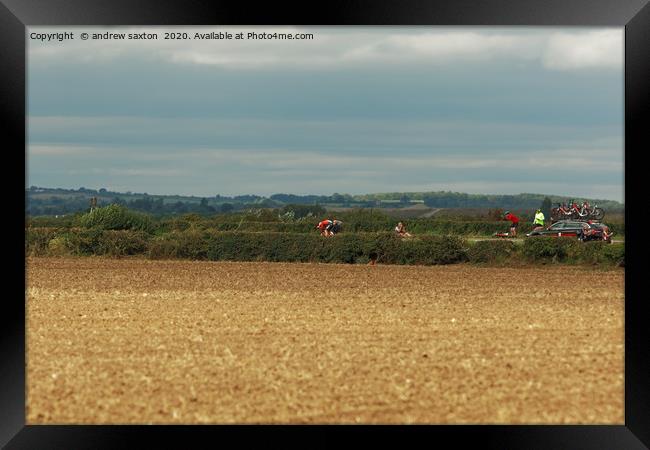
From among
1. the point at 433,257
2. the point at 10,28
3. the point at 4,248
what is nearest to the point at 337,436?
the point at 4,248

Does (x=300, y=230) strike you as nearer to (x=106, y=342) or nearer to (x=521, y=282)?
(x=521, y=282)

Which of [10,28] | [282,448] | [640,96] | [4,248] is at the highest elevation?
[10,28]

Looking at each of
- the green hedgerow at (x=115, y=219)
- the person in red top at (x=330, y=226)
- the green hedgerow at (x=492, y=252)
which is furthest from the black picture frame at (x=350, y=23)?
the person in red top at (x=330, y=226)

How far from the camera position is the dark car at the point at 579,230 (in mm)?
29252

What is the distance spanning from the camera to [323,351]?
37.3ft

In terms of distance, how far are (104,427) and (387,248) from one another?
19.2 metres

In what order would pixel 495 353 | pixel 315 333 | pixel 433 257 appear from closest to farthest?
pixel 495 353, pixel 315 333, pixel 433 257

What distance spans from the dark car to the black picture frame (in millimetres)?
22187

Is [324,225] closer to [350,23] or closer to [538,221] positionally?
[538,221]

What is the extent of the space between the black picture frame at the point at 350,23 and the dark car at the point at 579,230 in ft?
72.8

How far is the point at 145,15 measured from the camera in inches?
285

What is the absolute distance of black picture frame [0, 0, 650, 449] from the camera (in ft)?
23.1

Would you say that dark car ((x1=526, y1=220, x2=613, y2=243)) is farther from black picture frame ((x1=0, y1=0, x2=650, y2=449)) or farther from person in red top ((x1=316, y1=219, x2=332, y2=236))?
black picture frame ((x1=0, y1=0, x2=650, y2=449))

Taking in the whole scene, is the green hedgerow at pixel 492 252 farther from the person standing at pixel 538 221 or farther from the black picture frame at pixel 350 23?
the black picture frame at pixel 350 23
